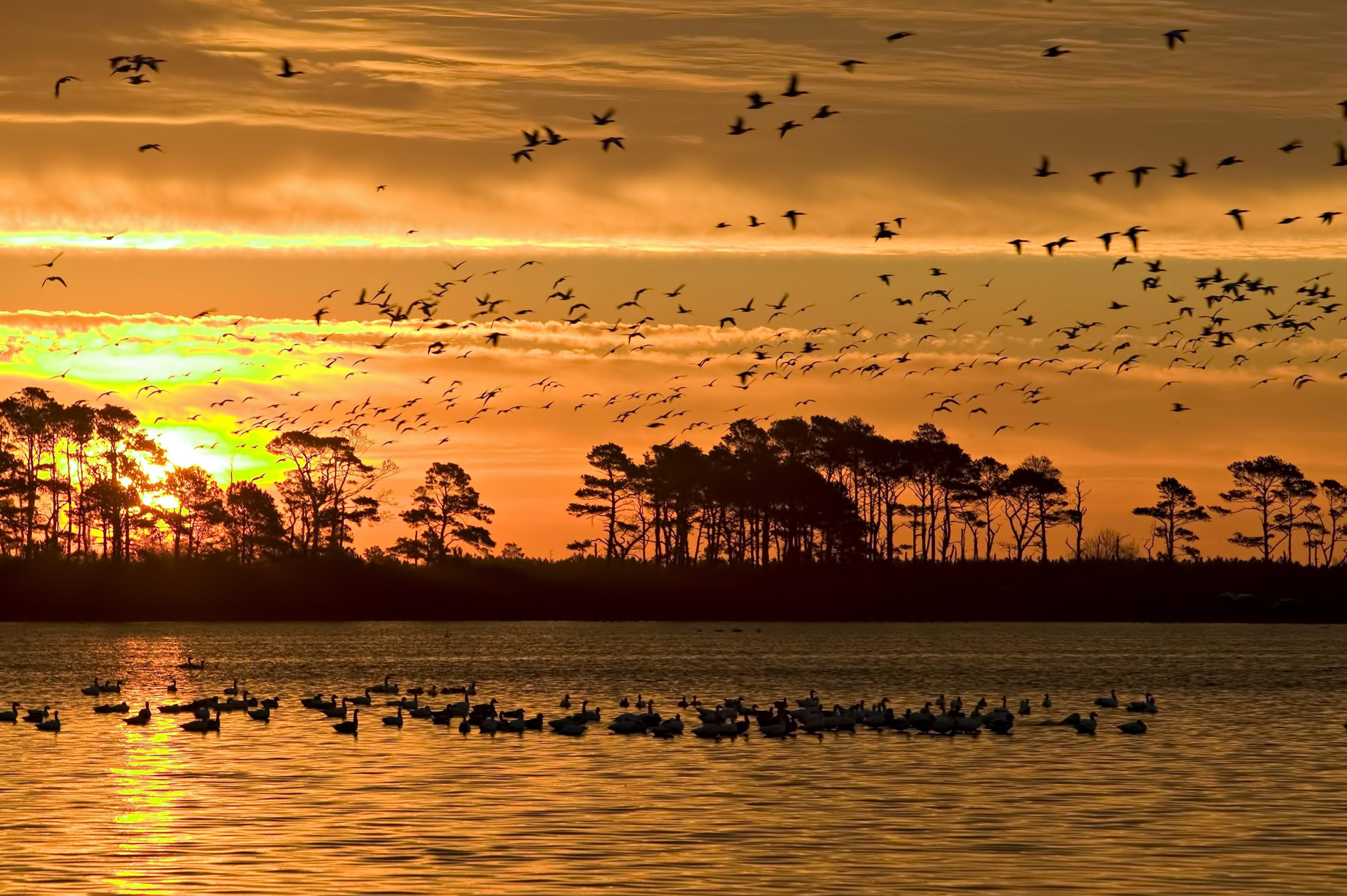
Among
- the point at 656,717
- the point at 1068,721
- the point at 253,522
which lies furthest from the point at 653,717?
the point at 253,522

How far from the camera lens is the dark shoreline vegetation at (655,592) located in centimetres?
14475

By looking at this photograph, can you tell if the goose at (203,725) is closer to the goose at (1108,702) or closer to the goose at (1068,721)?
the goose at (1068,721)

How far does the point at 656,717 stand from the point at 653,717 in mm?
101

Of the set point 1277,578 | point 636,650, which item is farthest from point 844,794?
point 1277,578

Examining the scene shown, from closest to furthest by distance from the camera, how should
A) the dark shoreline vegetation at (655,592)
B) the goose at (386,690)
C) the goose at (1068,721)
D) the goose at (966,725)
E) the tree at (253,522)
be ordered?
the goose at (966,725) → the goose at (1068,721) → the goose at (386,690) → the dark shoreline vegetation at (655,592) → the tree at (253,522)

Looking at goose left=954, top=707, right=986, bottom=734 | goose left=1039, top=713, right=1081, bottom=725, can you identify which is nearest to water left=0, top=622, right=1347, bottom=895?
goose left=954, top=707, right=986, bottom=734

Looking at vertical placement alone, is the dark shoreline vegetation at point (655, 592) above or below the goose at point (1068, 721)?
above

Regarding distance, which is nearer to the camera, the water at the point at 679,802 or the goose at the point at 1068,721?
the water at the point at 679,802

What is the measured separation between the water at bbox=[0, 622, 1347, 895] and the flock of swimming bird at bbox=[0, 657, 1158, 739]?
0.70 m

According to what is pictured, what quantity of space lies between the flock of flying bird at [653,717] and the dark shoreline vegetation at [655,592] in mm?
86688

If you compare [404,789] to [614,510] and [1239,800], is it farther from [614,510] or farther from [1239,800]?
[614,510]

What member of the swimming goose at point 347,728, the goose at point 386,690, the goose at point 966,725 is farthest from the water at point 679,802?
the goose at point 386,690

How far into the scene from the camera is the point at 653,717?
170 ft

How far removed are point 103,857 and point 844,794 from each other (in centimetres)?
1660
